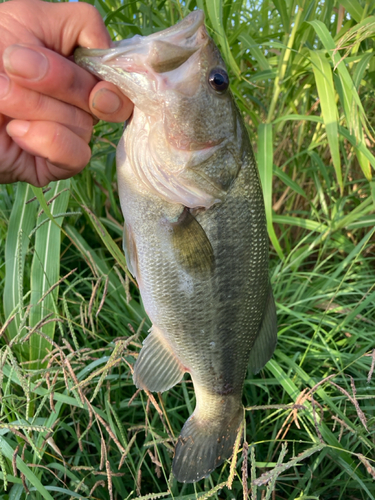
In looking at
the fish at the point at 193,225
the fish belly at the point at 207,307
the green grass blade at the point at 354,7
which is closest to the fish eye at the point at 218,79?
the fish at the point at 193,225

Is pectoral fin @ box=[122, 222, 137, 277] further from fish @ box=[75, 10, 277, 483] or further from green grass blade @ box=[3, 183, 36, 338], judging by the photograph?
green grass blade @ box=[3, 183, 36, 338]

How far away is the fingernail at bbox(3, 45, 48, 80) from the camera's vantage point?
2.78ft

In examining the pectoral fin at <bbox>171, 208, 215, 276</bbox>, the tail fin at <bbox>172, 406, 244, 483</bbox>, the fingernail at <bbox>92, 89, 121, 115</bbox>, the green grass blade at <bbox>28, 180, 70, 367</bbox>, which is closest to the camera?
the fingernail at <bbox>92, 89, 121, 115</bbox>

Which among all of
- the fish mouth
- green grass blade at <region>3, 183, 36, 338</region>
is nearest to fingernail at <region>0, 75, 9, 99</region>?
the fish mouth

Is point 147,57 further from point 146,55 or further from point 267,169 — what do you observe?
point 267,169

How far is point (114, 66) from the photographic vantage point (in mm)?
941

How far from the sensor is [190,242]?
112 centimetres

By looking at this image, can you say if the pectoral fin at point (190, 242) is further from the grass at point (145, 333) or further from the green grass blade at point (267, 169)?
the green grass blade at point (267, 169)

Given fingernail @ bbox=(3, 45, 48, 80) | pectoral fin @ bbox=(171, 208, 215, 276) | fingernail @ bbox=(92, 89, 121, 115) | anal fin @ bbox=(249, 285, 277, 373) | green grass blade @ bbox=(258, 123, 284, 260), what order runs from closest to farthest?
fingernail @ bbox=(3, 45, 48, 80), fingernail @ bbox=(92, 89, 121, 115), pectoral fin @ bbox=(171, 208, 215, 276), anal fin @ bbox=(249, 285, 277, 373), green grass blade @ bbox=(258, 123, 284, 260)

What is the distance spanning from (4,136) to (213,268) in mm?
774

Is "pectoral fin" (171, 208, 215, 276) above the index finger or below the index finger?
below

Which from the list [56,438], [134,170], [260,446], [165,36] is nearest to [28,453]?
[56,438]

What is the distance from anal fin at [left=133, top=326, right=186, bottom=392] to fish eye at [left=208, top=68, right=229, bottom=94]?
2.65 ft

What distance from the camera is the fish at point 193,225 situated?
993 millimetres
